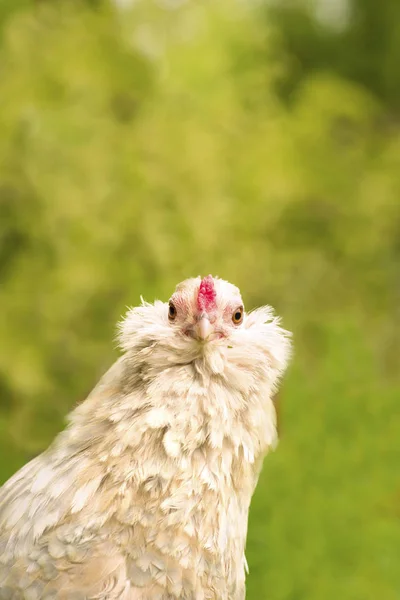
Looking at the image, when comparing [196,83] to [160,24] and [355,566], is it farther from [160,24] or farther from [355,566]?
[355,566]

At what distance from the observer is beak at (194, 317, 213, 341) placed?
0.58 m

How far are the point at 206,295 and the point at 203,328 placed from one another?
0.09 feet

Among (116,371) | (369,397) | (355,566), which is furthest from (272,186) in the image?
(116,371)

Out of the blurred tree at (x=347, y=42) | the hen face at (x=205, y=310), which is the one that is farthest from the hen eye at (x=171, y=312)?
the blurred tree at (x=347, y=42)

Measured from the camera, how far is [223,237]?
1755 mm

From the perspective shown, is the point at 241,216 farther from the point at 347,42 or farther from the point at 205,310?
the point at 205,310

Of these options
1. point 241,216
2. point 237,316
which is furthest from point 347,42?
point 237,316

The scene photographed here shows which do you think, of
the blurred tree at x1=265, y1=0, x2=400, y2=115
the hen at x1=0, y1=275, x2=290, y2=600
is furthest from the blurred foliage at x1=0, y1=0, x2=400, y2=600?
the hen at x1=0, y1=275, x2=290, y2=600

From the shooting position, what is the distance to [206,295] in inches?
23.5

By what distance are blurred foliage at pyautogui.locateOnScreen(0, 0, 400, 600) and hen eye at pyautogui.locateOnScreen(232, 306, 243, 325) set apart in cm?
29

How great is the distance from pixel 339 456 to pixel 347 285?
4.06 ft

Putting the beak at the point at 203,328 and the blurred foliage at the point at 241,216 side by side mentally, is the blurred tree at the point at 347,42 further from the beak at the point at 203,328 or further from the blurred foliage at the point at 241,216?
the beak at the point at 203,328

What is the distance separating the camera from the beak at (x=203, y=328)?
58 centimetres

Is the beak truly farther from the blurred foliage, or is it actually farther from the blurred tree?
the blurred tree
